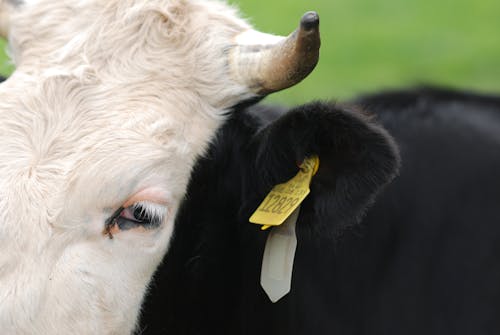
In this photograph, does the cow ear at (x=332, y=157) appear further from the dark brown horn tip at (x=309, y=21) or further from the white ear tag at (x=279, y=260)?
the dark brown horn tip at (x=309, y=21)

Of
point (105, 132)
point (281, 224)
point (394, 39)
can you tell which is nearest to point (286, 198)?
point (281, 224)

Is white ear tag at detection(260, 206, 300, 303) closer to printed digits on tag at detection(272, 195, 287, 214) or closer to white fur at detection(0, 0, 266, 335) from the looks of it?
printed digits on tag at detection(272, 195, 287, 214)

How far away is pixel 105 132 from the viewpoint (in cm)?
311

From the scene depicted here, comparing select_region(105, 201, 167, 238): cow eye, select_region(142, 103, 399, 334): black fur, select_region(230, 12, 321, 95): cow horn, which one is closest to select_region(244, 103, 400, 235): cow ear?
select_region(142, 103, 399, 334): black fur

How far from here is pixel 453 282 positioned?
389 centimetres

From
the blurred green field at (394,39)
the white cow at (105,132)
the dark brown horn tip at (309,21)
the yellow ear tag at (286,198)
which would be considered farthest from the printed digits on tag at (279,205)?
the blurred green field at (394,39)

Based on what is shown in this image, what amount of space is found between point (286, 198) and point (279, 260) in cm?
28

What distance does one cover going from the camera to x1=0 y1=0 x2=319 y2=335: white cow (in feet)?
9.84

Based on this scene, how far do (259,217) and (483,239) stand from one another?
1083 mm

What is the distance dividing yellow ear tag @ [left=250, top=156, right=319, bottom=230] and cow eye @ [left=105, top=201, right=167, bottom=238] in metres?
0.37

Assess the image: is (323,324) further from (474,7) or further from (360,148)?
(474,7)

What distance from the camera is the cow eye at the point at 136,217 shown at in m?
3.10

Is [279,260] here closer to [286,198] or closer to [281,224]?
[281,224]

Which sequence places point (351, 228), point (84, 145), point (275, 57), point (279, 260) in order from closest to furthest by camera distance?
1. point (84, 145)
2. point (275, 57)
3. point (279, 260)
4. point (351, 228)
